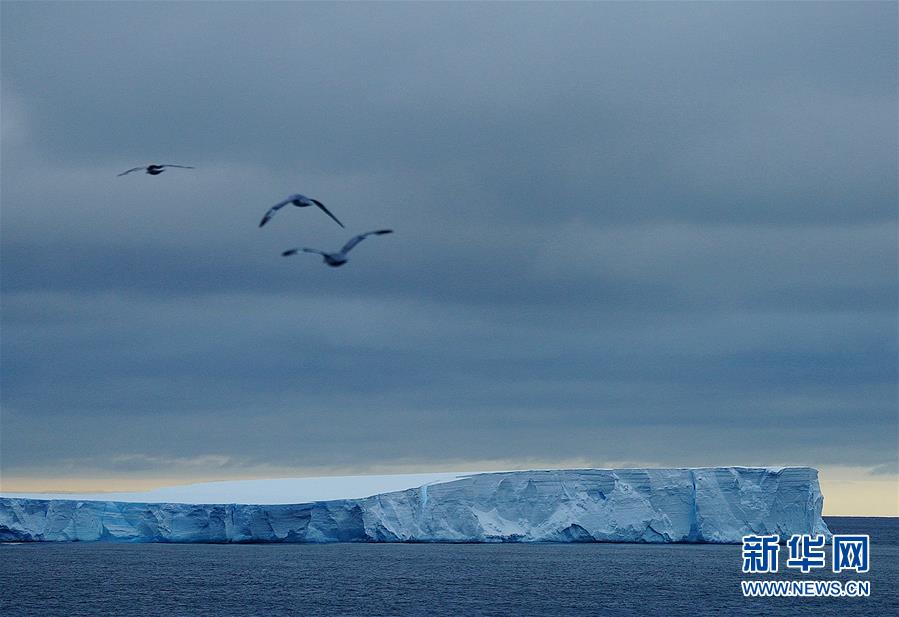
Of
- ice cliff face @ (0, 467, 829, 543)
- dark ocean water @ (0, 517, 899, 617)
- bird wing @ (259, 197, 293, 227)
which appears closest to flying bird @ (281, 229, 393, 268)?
bird wing @ (259, 197, 293, 227)

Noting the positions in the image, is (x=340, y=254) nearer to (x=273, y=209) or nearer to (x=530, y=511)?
(x=273, y=209)

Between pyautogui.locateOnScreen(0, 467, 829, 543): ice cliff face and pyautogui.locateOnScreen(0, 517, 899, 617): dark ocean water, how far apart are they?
1428mm

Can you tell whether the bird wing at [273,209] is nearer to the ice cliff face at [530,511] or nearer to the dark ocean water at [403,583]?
the dark ocean water at [403,583]

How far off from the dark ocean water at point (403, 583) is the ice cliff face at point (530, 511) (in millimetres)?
1428

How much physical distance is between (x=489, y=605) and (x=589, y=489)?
17451 mm

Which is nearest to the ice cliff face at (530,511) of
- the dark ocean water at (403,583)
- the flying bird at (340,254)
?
the dark ocean water at (403,583)

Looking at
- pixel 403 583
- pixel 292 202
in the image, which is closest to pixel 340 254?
pixel 292 202

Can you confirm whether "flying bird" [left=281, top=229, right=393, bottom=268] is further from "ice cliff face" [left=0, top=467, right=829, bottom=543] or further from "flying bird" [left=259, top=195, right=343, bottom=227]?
"ice cliff face" [left=0, top=467, right=829, bottom=543]

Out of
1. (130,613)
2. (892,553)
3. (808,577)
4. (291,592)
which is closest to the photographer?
(130,613)

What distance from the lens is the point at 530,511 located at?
2350 inches

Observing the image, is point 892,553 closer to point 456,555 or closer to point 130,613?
point 456,555

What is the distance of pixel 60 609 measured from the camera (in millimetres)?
40688

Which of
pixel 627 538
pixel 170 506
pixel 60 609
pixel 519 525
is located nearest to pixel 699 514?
pixel 627 538

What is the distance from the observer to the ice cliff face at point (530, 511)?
56625mm
